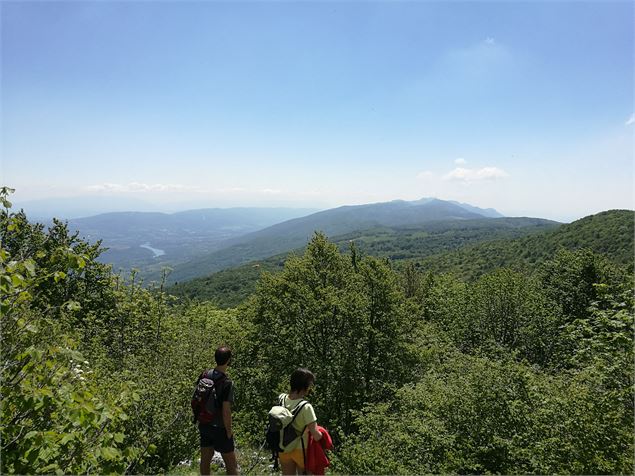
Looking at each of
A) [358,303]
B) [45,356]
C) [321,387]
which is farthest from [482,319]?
[45,356]

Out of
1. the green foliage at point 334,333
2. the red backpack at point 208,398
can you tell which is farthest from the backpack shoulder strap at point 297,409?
the green foliage at point 334,333

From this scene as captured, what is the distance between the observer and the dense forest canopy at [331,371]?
4.11 metres

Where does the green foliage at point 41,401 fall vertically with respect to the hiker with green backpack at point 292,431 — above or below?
above

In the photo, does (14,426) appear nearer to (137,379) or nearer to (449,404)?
(137,379)

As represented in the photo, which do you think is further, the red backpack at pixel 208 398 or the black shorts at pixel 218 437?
the black shorts at pixel 218 437

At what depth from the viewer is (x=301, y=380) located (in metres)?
5.35

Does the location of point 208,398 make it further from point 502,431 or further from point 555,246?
point 555,246

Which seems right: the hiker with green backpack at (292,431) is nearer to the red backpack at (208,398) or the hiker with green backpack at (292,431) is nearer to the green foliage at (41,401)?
the red backpack at (208,398)

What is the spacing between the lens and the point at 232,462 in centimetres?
611

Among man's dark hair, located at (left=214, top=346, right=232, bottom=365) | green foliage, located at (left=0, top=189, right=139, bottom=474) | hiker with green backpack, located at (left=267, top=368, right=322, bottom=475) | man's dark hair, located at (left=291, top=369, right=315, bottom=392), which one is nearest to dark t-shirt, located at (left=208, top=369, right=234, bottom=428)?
man's dark hair, located at (left=214, top=346, right=232, bottom=365)

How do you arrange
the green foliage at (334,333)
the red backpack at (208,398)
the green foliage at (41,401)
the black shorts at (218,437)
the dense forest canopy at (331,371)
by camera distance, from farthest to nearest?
the green foliage at (334,333), the black shorts at (218,437), the red backpack at (208,398), the dense forest canopy at (331,371), the green foliage at (41,401)

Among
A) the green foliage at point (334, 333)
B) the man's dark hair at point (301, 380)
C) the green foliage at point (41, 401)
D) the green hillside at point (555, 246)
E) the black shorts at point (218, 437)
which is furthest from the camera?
the green hillside at point (555, 246)

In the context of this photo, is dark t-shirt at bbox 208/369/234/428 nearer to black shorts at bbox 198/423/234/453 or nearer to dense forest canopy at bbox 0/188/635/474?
black shorts at bbox 198/423/234/453

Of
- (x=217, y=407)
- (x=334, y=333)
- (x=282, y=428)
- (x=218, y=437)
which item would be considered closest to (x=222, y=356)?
(x=217, y=407)
